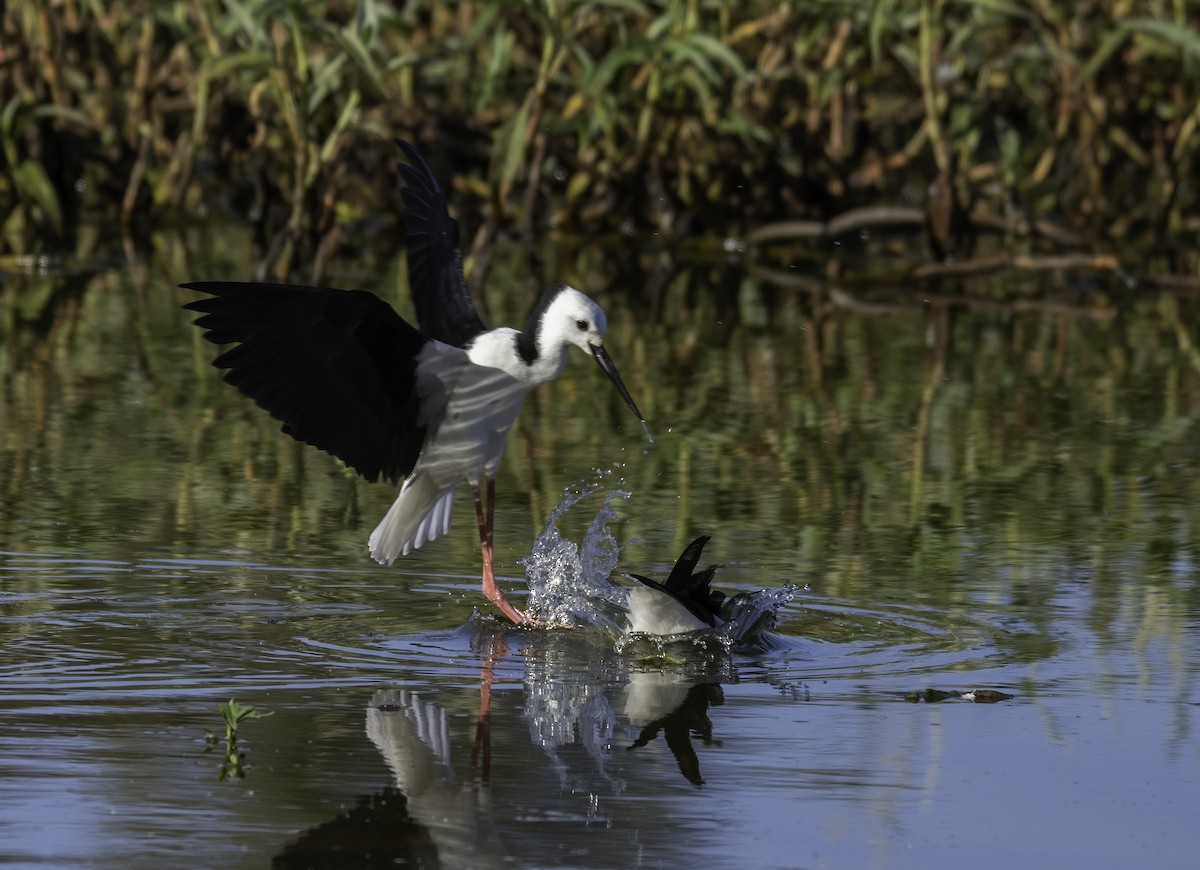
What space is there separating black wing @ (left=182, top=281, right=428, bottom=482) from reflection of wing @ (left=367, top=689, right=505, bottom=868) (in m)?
1.10

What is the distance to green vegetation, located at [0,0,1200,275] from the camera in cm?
1318

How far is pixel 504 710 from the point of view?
470cm

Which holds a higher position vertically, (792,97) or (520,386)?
(792,97)

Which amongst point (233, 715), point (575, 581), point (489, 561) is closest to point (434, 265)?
point (489, 561)

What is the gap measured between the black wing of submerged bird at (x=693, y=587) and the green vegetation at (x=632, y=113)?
23.4 ft

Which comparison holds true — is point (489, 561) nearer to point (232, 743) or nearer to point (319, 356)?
point (319, 356)

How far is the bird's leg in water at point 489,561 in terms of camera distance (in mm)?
5688

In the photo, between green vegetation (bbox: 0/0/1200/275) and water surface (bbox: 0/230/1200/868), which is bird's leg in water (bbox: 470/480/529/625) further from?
green vegetation (bbox: 0/0/1200/275)

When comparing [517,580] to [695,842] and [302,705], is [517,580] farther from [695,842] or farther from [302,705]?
[695,842]

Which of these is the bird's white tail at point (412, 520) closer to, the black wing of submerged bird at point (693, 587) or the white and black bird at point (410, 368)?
the white and black bird at point (410, 368)

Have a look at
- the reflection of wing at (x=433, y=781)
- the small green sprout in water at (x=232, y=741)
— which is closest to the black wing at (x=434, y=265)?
the reflection of wing at (x=433, y=781)

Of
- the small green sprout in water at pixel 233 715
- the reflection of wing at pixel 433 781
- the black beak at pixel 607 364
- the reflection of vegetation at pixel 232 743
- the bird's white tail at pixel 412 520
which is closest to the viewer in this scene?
the reflection of wing at pixel 433 781

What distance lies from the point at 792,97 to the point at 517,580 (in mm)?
9322

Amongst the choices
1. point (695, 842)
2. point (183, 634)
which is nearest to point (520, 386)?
point (183, 634)
